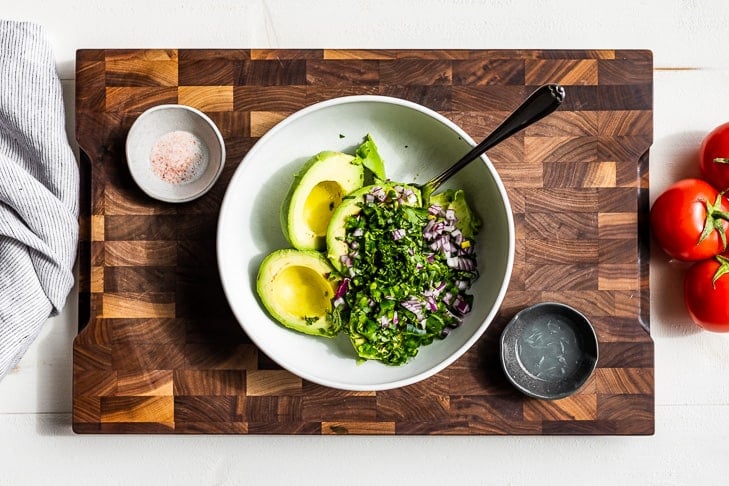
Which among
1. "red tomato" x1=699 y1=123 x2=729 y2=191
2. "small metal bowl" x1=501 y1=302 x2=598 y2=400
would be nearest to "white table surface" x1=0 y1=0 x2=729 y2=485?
"red tomato" x1=699 y1=123 x2=729 y2=191

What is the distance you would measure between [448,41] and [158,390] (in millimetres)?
1170

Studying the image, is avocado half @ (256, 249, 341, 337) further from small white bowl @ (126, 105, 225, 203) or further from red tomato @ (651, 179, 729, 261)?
red tomato @ (651, 179, 729, 261)

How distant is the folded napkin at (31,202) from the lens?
5.38 feet

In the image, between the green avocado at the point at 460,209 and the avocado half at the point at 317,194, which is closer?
the avocado half at the point at 317,194

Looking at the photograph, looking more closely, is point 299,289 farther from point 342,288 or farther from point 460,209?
point 460,209

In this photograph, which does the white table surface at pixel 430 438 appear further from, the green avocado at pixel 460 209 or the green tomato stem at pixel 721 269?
the green avocado at pixel 460 209

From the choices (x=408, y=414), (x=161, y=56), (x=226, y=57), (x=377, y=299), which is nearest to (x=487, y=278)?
(x=377, y=299)

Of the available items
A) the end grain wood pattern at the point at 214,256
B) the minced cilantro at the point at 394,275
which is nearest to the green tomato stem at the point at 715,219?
the end grain wood pattern at the point at 214,256

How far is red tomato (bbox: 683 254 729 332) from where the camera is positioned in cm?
165

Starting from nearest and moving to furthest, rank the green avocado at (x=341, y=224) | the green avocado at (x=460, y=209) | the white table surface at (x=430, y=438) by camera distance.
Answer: the green avocado at (x=341, y=224) → the green avocado at (x=460, y=209) → the white table surface at (x=430, y=438)

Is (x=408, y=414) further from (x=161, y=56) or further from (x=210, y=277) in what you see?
(x=161, y=56)

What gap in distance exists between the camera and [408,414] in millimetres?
1703

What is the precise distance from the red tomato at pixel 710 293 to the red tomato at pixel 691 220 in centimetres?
3

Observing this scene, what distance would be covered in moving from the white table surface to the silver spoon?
0.48 m
